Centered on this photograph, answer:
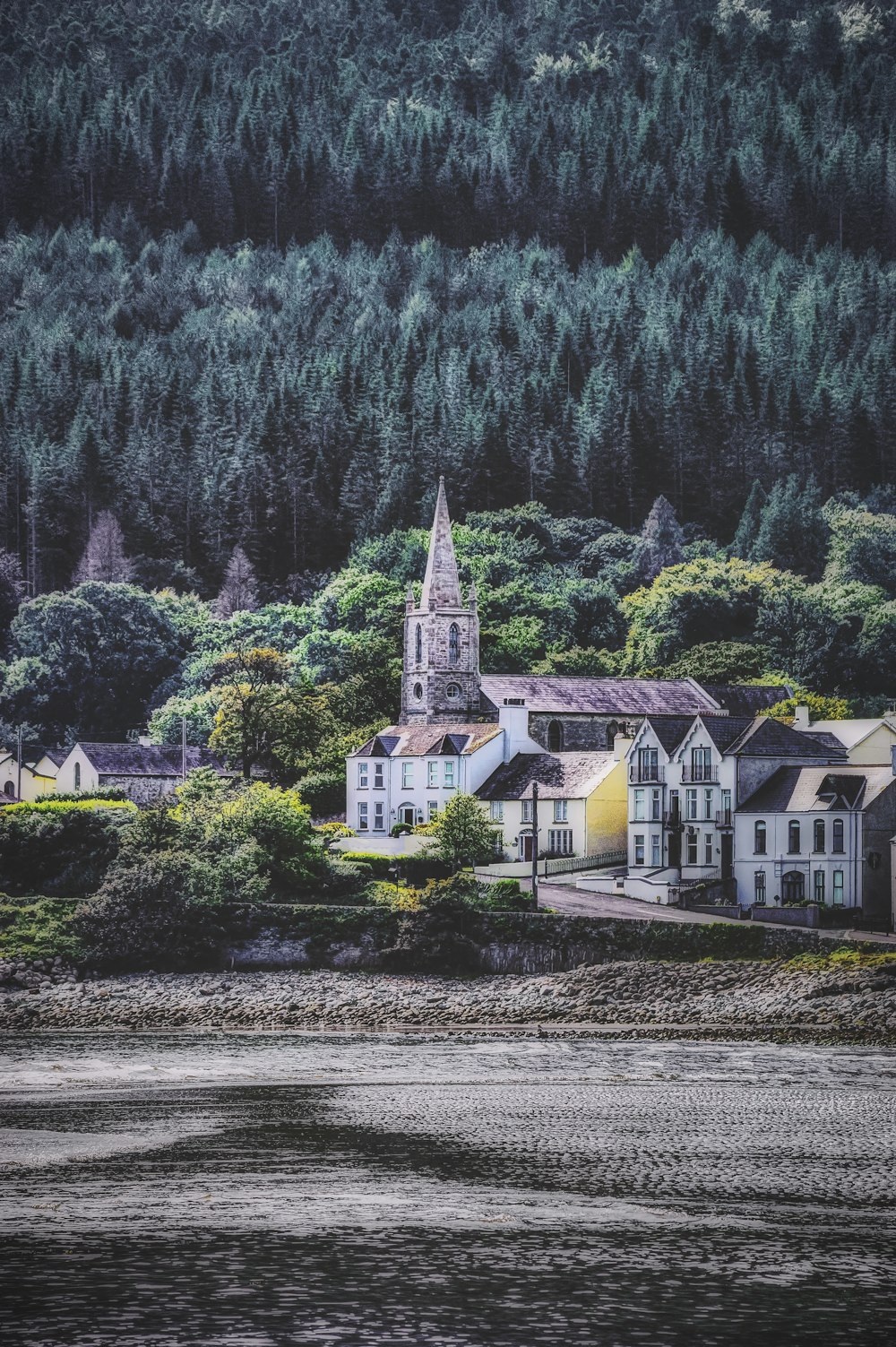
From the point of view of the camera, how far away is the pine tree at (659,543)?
170875 millimetres

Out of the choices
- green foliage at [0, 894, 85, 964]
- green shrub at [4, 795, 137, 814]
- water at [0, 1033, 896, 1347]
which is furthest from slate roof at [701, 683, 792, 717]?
water at [0, 1033, 896, 1347]

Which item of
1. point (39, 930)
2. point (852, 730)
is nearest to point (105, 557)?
point (852, 730)

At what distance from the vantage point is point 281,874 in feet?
251

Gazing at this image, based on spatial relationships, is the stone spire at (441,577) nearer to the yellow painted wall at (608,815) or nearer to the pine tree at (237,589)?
the yellow painted wall at (608,815)

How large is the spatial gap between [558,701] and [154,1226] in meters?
65.5

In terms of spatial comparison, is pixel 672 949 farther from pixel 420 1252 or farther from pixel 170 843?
pixel 420 1252

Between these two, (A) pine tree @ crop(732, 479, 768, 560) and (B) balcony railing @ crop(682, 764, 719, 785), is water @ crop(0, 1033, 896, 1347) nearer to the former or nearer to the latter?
(B) balcony railing @ crop(682, 764, 719, 785)

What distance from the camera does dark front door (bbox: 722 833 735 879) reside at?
75.8 meters

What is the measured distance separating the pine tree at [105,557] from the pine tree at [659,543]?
46.3 meters

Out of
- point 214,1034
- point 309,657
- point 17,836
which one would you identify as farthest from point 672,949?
point 309,657

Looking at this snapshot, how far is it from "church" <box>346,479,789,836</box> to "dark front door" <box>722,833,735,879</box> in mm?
5515

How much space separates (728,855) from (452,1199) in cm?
4411

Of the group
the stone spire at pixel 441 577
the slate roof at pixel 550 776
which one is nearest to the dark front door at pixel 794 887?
the slate roof at pixel 550 776

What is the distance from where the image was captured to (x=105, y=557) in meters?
188
